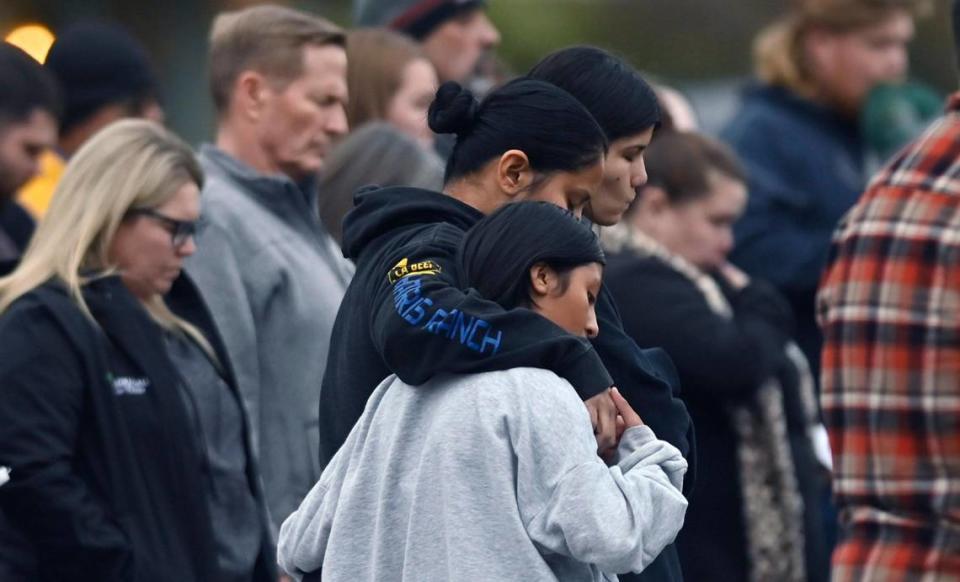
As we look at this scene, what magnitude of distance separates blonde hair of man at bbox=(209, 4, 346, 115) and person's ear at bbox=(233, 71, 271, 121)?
2 centimetres

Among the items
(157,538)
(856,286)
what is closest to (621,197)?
(856,286)

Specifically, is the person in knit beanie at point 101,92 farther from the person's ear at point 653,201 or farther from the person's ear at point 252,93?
the person's ear at point 653,201

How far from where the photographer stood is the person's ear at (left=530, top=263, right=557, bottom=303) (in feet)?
11.1

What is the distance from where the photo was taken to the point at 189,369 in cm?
504

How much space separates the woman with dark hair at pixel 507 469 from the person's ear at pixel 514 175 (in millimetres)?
201

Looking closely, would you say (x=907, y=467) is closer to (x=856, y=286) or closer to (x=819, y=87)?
(x=856, y=286)

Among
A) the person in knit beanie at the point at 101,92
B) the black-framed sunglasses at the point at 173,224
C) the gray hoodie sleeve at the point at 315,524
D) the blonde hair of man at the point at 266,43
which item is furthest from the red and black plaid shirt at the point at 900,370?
the person in knit beanie at the point at 101,92

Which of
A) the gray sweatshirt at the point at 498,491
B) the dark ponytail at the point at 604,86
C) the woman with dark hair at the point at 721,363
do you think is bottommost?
the woman with dark hair at the point at 721,363

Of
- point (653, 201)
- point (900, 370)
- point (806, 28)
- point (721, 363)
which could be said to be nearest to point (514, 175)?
point (900, 370)

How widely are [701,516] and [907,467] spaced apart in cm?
247

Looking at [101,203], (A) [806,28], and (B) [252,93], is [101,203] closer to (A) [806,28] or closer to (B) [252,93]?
(B) [252,93]

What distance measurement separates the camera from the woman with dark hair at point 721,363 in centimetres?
580

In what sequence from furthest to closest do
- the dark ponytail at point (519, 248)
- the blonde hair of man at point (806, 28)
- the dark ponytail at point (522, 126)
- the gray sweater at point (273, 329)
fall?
the blonde hair of man at point (806, 28)
the gray sweater at point (273, 329)
the dark ponytail at point (522, 126)
the dark ponytail at point (519, 248)

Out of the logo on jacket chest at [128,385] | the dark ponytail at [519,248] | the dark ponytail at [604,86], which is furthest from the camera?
the logo on jacket chest at [128,385]
